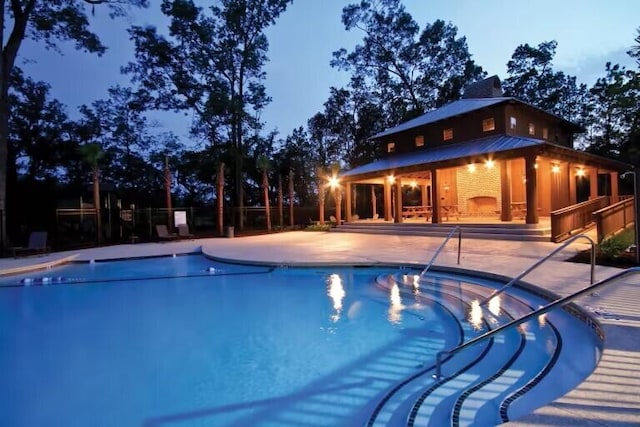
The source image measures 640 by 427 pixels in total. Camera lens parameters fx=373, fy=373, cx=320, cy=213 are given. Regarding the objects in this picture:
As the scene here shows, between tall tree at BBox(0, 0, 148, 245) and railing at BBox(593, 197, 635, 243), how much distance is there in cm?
1996

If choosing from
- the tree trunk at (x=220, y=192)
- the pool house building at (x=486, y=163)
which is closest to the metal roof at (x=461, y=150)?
the pool house building at (x=486, y=163)

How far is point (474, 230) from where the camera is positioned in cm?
1416

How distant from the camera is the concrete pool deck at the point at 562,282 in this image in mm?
2305

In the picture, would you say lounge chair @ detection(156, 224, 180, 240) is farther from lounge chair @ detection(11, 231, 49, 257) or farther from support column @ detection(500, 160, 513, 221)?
support column @ detection(500, 160, 513, 221)

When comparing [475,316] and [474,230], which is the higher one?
[474,230]

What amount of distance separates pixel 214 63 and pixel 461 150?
1915 cm

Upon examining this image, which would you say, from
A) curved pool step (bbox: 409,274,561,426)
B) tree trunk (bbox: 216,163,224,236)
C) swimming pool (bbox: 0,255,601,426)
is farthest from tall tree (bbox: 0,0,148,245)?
curved pool step (bbox: 409,274,561,426)

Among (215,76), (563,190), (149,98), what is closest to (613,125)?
(563,190)

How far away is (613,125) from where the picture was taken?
30297 millimetres

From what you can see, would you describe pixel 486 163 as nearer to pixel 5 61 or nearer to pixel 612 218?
pixel 612 218

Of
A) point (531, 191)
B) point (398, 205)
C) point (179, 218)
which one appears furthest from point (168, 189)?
point (531, 191)

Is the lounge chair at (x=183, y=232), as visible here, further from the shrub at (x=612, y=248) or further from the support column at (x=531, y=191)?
the shrub at (x=612, y=248)

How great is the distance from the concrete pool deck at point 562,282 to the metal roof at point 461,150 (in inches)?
153

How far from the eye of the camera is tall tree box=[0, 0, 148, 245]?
1564 cm
